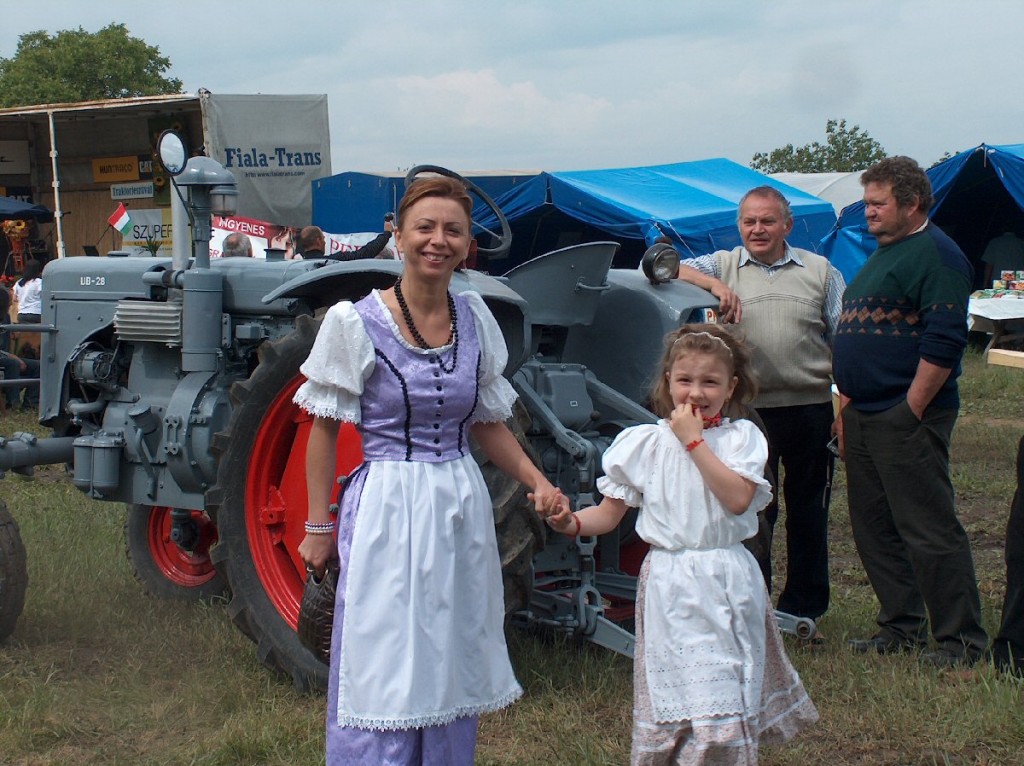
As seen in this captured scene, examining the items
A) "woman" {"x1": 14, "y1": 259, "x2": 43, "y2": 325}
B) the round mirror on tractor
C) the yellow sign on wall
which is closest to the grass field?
the round mirror on tractor

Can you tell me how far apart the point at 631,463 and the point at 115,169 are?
54.5 ft

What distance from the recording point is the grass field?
3.49m

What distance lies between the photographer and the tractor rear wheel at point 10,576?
14.4 ft

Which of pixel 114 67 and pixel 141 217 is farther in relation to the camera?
pixel 114 67

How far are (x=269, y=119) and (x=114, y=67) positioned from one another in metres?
29.9

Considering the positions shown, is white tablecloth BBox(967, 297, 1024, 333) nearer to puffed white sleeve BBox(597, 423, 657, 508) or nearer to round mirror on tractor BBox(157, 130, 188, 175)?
round mirror on tractor BBox(157, 130, 188, 175)

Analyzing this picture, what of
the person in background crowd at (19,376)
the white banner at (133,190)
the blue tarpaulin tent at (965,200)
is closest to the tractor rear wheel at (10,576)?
the person in background crowd at (19,376)

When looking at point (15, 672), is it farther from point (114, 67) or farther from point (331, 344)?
point (114, 67)

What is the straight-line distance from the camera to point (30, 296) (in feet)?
38.8

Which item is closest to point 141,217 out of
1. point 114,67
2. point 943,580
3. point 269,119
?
point 269,119

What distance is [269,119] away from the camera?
14.7m

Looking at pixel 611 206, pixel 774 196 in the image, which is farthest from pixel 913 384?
pixel 611 206

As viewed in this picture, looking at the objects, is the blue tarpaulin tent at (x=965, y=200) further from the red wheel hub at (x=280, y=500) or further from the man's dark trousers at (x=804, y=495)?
the red wheel hub at (x=280, y=500)

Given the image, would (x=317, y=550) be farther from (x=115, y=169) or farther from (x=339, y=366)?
(x=115, y=169)
